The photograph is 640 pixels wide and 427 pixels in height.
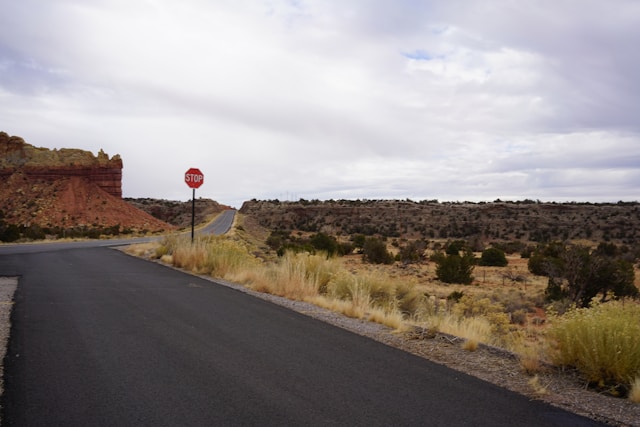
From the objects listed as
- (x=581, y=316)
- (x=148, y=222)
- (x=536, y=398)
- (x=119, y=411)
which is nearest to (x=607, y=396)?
(x=536, y=398)

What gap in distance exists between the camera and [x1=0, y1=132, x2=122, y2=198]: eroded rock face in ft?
262

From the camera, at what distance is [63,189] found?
255 ft

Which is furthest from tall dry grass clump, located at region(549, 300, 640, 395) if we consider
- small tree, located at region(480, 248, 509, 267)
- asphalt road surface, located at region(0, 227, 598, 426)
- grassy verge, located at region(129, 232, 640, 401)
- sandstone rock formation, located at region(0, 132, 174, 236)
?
sandstone rock formation, located at region(0, 132, 174, 236)

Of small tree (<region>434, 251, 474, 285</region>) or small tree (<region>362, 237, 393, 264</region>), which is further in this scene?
small tree (<region>362, 237, 393, 264</region>)

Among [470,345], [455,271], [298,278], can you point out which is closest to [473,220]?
[455,271]

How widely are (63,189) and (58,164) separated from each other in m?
6.24

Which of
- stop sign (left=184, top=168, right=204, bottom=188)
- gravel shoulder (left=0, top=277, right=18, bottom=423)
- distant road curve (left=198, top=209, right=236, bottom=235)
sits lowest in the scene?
distant road curve (left=198, top=209, right=236, bottom=235)

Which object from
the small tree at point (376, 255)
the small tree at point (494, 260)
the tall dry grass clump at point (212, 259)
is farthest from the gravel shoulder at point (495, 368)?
the small tree at point (494, 260)

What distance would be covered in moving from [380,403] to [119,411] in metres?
2.70

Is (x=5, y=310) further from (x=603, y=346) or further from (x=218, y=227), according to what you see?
(x=218, y=227)

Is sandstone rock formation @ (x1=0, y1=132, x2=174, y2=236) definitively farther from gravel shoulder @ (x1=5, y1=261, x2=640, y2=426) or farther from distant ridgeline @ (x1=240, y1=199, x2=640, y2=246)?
gravel shoulder @ (x1=5, y1=261, x2=640, y2=426)

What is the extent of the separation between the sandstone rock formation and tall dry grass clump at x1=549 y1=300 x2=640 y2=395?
68.7m

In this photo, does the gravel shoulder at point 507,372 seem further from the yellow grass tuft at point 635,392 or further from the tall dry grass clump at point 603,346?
the tall dry grass clump at point 603,346

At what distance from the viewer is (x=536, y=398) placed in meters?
5.96
